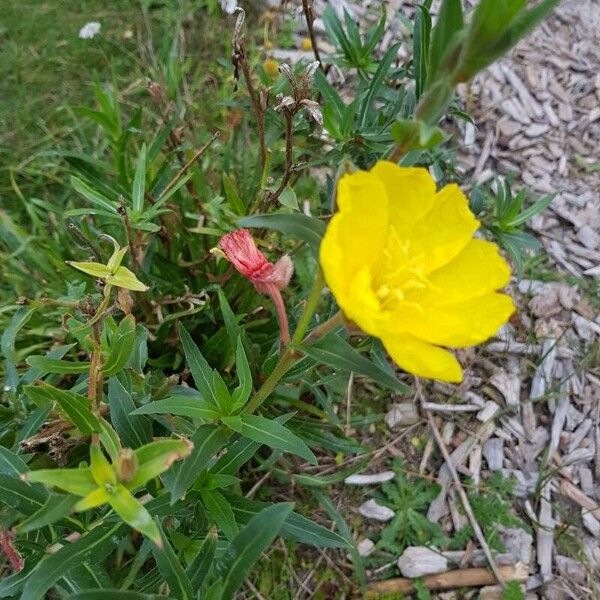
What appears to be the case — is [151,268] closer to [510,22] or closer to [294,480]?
[294,480]

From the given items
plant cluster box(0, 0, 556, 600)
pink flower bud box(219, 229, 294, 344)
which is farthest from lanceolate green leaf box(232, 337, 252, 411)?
pink flower bud box(219, 229, 294, 344)

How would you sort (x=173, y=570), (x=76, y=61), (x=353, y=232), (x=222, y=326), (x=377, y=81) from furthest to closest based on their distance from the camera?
(x=76, y=61) < (x=222, y=326) < (x=377, y=81) < (x=173, y=570) < (x=353, y=232)

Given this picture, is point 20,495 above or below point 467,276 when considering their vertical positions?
below

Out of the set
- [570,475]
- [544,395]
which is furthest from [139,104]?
[570,475]

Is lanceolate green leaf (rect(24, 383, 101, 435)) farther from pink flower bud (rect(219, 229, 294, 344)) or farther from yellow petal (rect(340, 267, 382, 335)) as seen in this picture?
yellow petal (rect(340, 267, 382, 335))

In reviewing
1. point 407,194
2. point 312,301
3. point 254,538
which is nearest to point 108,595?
point 254,538

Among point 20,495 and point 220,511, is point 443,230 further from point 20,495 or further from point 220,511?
point 20,495
